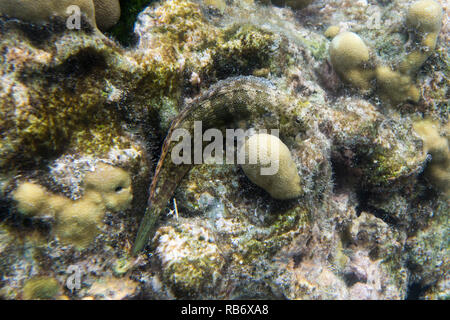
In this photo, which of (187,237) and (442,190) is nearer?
(187,237)

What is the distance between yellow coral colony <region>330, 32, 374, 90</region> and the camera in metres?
3.91

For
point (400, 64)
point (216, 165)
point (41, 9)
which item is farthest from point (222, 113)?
point (400, 64)

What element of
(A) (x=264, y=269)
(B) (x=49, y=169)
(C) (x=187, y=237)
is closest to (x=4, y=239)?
(B) (x=49, y=169)

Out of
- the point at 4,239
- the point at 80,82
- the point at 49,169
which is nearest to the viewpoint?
the point at 4,239

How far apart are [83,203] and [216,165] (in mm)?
1623

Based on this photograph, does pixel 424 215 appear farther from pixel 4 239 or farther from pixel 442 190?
pixel 4 239

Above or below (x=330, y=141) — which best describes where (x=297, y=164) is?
below

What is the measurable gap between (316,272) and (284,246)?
0.80 meters

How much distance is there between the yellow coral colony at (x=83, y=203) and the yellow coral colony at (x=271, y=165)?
1488mm

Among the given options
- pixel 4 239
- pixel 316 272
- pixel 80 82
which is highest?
pixel 80 82

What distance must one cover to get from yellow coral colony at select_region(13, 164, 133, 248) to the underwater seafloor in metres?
0.01

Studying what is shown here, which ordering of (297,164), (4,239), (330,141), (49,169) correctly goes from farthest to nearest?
(330,141) < (297,164) < (49,169) < (4,239)

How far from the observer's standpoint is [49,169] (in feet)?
8.07

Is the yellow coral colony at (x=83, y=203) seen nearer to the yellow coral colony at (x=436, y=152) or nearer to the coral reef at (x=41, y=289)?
the coral reef at (x=41, y=289)
